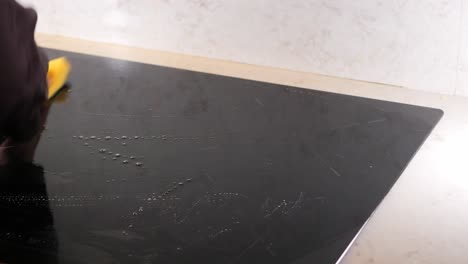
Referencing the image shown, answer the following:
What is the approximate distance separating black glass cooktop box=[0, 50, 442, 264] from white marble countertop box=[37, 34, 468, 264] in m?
0.02

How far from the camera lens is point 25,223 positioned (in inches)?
28.4

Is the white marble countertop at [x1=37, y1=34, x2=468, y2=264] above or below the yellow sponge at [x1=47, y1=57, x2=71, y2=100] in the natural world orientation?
above

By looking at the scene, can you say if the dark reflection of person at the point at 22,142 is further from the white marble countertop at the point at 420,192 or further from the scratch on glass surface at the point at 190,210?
the white marble countertop at the point at 420,192

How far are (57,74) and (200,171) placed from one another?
1.35 ft

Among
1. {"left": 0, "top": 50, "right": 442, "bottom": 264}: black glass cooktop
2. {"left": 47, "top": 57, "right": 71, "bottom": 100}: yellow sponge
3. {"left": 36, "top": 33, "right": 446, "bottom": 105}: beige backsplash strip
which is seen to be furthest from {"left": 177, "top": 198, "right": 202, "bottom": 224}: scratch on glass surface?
{"left": 36, "top": 33, "right": 446, "bottom": 105}: beige backsplash strip

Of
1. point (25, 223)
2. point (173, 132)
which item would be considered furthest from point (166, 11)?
point (25, 223)

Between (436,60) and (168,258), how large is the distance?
76 centimetres

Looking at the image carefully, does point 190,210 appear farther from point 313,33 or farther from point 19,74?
point 313,33

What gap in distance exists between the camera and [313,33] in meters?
1.27

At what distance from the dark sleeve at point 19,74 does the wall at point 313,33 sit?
1.53ft

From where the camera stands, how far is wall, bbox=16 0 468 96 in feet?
3.90

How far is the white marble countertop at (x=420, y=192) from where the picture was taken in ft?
2.42

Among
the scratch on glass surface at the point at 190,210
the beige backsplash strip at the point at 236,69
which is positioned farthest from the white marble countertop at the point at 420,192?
the scratch on glass surface at the point at 190,210

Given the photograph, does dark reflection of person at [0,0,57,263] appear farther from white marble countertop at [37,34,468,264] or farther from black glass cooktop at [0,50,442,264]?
white marble countertop at [37,34,468,264]
